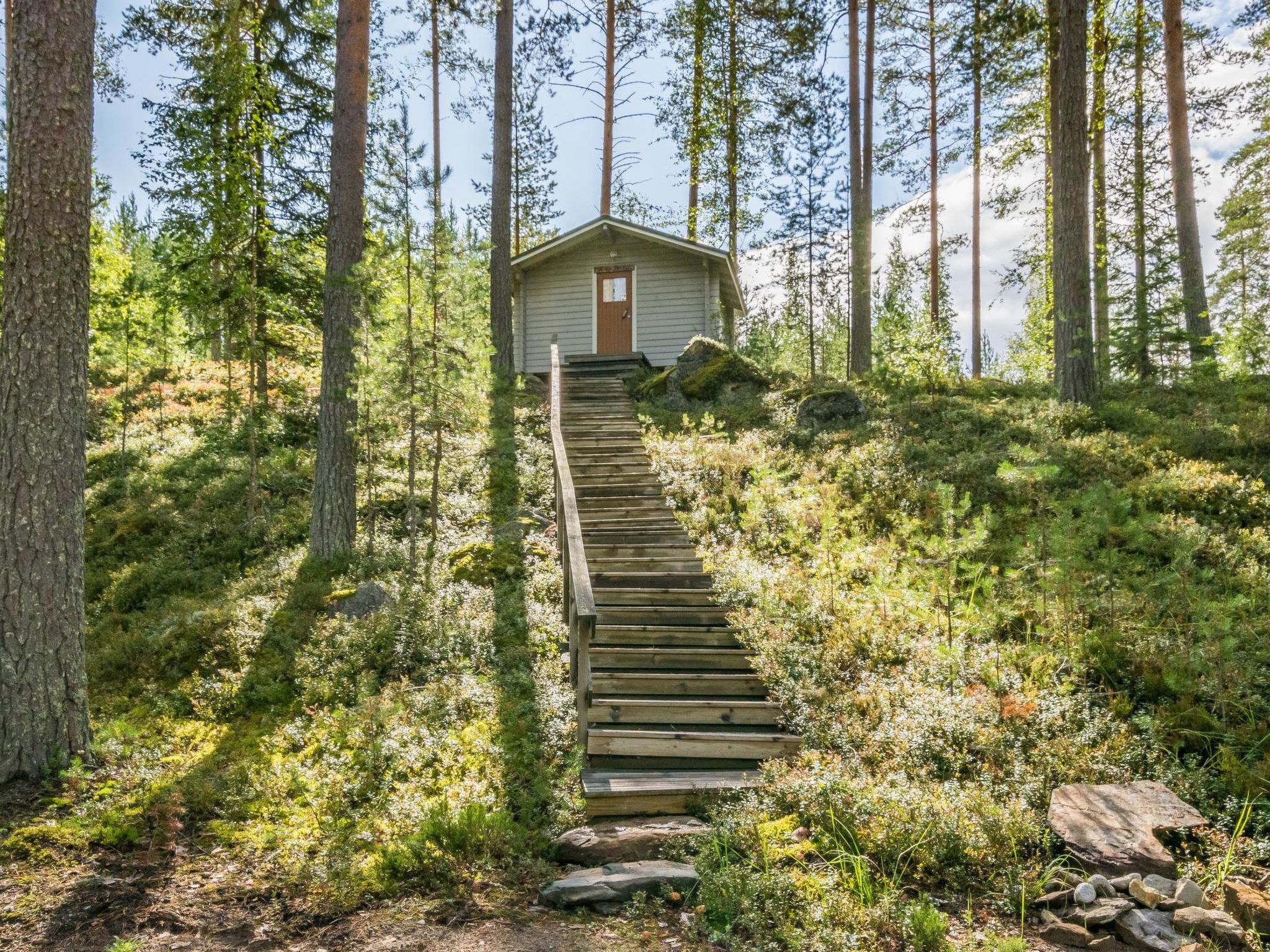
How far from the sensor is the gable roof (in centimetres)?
1906

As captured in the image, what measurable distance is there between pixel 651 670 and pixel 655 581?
1468mm

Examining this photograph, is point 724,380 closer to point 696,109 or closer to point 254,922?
point 696,109

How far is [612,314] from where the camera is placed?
20422 millimetres

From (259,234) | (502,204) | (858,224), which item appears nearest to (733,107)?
(858,224)

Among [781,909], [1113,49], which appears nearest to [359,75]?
[781,909]

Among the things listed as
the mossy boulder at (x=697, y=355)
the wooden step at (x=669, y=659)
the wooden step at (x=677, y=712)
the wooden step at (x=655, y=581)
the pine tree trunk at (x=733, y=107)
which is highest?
the pine tree trunk at (x=733, y=107)

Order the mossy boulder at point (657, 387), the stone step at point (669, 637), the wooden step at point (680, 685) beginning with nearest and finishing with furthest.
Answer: the wooden step at point (680, 685) → the stone step at point (669, 637) → the mossy boulder at point (657, 387)

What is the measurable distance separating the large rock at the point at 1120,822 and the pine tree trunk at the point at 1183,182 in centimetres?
1332

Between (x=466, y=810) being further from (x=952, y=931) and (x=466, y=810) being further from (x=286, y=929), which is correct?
(x=952, y=931)

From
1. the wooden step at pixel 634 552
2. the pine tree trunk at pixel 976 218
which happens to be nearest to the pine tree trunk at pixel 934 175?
the pine tree trunk at pixel 976 218

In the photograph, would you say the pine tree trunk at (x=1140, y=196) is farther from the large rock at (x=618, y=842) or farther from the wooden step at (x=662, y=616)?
the large rock at (x=618, y=842)

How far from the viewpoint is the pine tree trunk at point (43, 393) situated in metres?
5.24

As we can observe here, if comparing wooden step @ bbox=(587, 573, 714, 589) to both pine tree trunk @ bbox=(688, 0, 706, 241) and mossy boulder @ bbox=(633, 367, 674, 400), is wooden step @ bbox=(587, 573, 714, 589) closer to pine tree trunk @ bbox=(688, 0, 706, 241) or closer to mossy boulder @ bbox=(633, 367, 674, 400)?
mossy boulder @ bbox=(633, 367, 674, 400)

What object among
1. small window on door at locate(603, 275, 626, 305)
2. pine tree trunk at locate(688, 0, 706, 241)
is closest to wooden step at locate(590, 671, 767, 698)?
small window on door at locate(603, 275, 626, 305)
